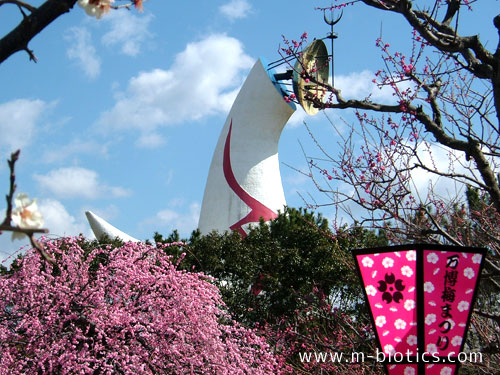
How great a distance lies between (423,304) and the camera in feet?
13.0

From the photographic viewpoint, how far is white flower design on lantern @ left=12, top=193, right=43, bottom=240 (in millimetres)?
1837

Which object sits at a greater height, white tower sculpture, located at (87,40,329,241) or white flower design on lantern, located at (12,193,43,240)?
white tower sculpture, located at (87,40,329,241)

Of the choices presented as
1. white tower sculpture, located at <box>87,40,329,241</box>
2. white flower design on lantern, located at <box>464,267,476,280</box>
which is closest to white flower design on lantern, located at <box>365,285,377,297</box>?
white flower design on lantern, located at <box>464,267,476,280</box>

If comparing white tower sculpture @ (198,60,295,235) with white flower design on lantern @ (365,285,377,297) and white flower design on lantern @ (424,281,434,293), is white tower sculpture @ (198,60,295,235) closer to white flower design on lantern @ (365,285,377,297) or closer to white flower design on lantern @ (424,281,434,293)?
white flower design on lantern @ (365,285,377,297)

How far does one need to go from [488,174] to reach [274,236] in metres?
9.45

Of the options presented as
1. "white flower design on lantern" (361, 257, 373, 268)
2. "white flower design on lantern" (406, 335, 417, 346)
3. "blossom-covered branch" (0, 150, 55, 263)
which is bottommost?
"blossom-covered branch" (0, 150, 55, 263)

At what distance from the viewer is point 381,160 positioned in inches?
221

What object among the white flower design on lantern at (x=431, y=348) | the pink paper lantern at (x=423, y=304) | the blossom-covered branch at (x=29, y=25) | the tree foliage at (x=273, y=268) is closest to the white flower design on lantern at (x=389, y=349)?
the pink paper lantern at (x=423, y=304)

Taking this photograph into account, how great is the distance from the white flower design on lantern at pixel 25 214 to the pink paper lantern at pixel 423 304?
2.72 meters

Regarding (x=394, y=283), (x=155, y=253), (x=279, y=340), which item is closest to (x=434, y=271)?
(x=394, y=283)

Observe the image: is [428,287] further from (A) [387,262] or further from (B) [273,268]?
(B) [273,268]

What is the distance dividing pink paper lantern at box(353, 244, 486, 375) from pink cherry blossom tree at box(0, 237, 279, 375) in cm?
302

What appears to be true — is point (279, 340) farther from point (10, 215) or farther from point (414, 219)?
point (10, 215)

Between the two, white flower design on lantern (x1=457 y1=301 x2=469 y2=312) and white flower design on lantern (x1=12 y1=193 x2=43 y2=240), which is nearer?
white flower design on lantern (x1=12 y1=193 x2=43 y2=240)
